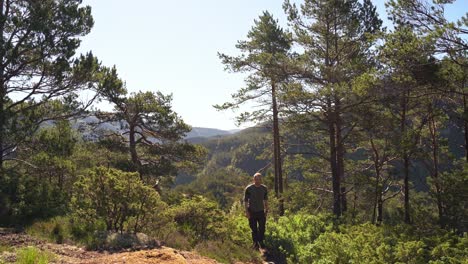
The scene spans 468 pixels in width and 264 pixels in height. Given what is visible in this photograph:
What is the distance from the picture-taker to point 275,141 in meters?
20.8

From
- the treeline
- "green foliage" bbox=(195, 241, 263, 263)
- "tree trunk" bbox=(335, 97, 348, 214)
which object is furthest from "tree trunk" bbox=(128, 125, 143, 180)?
"green foliage" bbox=(195, 241, 263, 263)

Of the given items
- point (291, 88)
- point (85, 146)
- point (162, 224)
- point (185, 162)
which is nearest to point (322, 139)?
point (291, 88)

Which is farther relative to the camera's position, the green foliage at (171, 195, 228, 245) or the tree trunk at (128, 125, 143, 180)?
the tree trunk at (128, 125, 143, 180)

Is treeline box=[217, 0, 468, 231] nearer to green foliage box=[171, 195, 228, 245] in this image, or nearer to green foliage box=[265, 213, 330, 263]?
green foliage box=[265, 213, 330, 263]

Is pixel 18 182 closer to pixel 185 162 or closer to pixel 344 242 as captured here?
pixel 344 242

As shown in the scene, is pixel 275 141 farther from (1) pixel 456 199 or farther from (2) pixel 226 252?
(2) pixel 226 252

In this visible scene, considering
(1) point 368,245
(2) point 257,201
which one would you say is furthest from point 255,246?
A: (1) point 368,245

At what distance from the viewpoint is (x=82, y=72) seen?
13.8 m

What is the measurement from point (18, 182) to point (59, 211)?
6.03 feet

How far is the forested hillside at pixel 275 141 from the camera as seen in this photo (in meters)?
7.55

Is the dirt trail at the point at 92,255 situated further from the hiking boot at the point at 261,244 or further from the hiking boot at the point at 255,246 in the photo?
the hiking boot at the point at 261,244

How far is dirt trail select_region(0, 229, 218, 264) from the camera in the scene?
561cm

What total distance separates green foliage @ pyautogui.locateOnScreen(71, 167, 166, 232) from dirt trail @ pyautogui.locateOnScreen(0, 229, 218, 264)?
86 cm

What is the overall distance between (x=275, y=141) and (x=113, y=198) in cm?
1428
